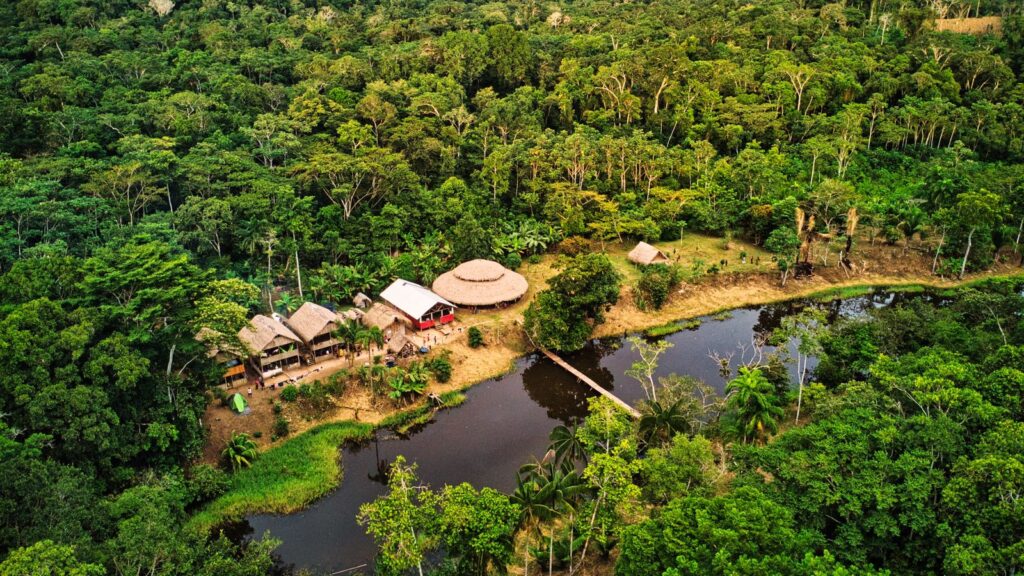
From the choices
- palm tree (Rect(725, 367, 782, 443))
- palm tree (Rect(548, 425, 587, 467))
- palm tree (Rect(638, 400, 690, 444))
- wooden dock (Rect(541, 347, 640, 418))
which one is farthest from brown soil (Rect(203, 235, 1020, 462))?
palm tree (Rect(725, 367, 782, 443))

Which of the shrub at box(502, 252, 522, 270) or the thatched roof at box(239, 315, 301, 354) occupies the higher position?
the thatched roof at box(239, 315, 301, 354)

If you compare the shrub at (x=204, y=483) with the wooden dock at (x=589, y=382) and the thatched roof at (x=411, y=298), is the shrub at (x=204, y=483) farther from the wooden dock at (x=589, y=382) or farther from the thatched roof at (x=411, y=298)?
the wooden dock at (x=589, y=382)

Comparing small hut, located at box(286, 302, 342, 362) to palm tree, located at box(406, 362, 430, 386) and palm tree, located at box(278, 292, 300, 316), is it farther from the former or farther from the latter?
palm tree, located at box(406, 362, 430, 386)

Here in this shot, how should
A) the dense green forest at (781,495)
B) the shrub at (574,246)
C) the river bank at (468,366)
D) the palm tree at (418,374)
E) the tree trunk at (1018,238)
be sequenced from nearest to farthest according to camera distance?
the dense green forest at (781,495), the river bank at (468,366), the palm tree at (418,374), the shrub at (574,246), the tree trunk at (1018,238)

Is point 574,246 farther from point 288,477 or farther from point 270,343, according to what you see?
point 288,477

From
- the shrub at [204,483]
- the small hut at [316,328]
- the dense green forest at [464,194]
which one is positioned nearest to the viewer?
the dense green forest at [464,194]

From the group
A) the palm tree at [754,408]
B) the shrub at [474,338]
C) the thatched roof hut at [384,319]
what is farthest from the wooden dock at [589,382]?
the thatched roof hut at [384,319]

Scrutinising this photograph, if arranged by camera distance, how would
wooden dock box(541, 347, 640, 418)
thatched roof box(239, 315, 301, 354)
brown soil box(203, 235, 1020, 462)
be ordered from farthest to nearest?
thatched roof box(239, 315, 301, 354)
wooden dock box(541, 347, 640, 418)
brown soil box(203, 235, 1020, 462)

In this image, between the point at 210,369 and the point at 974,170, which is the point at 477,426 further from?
the point at 974,170
